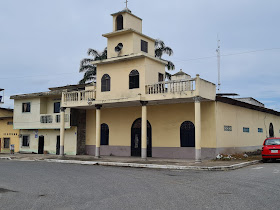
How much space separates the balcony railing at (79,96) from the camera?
2239 cm

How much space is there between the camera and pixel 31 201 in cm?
776

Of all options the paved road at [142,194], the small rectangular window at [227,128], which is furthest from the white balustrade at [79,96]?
the paved road at [142,194]

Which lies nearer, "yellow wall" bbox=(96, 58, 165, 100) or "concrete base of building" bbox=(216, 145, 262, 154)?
"concrete base of building" bbox=(216, 145, 262, 154)

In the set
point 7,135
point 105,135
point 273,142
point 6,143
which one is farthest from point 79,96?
point 273,142

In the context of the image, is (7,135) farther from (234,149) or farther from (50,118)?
(234,149)

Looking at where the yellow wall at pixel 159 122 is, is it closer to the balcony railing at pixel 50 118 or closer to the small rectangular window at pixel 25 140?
the balcony railing at pixel 50 118

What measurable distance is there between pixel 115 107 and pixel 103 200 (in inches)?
675

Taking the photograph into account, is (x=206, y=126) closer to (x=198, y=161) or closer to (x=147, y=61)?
(x=198, y=161)

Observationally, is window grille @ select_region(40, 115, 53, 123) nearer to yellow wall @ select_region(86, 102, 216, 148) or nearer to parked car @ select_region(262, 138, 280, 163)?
yellow wall @ select_region(86, 102, 216, 148)

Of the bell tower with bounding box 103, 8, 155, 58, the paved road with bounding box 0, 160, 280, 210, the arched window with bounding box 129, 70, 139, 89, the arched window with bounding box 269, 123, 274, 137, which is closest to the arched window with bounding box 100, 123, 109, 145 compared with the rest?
the arched window with bounding box 129, 70, 139, 89

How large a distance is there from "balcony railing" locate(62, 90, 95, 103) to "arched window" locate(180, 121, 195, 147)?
6.91 metres

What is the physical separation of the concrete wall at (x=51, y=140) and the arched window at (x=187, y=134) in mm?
10045

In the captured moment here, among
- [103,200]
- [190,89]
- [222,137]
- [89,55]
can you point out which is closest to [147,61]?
[190,89]

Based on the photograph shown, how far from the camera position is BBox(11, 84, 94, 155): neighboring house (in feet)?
85.7
